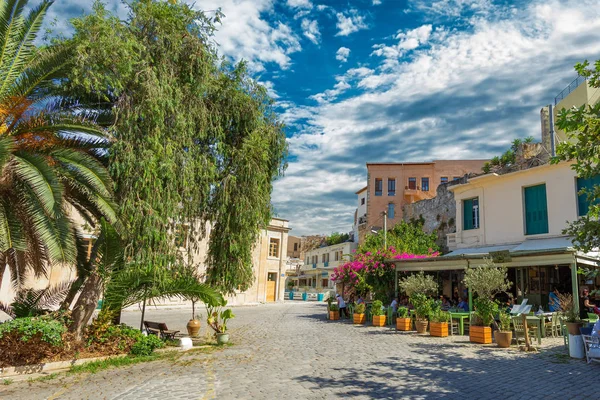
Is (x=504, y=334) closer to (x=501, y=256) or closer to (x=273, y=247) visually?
(x=501, y=256)

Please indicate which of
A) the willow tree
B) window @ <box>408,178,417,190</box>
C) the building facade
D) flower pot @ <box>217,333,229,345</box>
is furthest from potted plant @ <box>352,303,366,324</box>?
window @ <box>408,178,417,190</box>

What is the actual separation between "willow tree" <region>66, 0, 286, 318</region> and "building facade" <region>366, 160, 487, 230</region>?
3330 cm

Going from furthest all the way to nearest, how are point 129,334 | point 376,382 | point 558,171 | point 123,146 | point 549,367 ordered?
1. point 558,171
2. point 129,334
3. point 123,146
4. point 549,367
5. point 376,382

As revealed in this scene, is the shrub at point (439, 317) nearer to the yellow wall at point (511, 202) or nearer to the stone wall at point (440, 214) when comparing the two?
the yellow wall at point (511, 202)

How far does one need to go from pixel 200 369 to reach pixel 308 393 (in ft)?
10.5

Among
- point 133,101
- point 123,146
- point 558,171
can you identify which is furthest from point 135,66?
point 558,171

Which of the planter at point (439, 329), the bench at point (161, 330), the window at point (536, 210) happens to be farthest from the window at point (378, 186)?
the bench at point (161, 330)

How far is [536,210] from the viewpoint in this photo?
64.4 ft

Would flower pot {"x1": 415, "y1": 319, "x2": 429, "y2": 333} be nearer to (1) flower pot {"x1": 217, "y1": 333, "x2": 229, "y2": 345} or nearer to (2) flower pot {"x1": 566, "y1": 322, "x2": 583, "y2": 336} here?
(2) flower pot {"x1": 566, "y1": 322, "x2": 583, "y2": 336}

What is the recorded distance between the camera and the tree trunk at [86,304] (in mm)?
10750

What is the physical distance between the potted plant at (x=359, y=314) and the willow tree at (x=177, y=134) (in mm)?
6509

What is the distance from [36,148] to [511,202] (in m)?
19.9

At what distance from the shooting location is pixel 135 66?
10.5 m

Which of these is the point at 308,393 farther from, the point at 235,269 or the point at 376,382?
the point at 235,269
